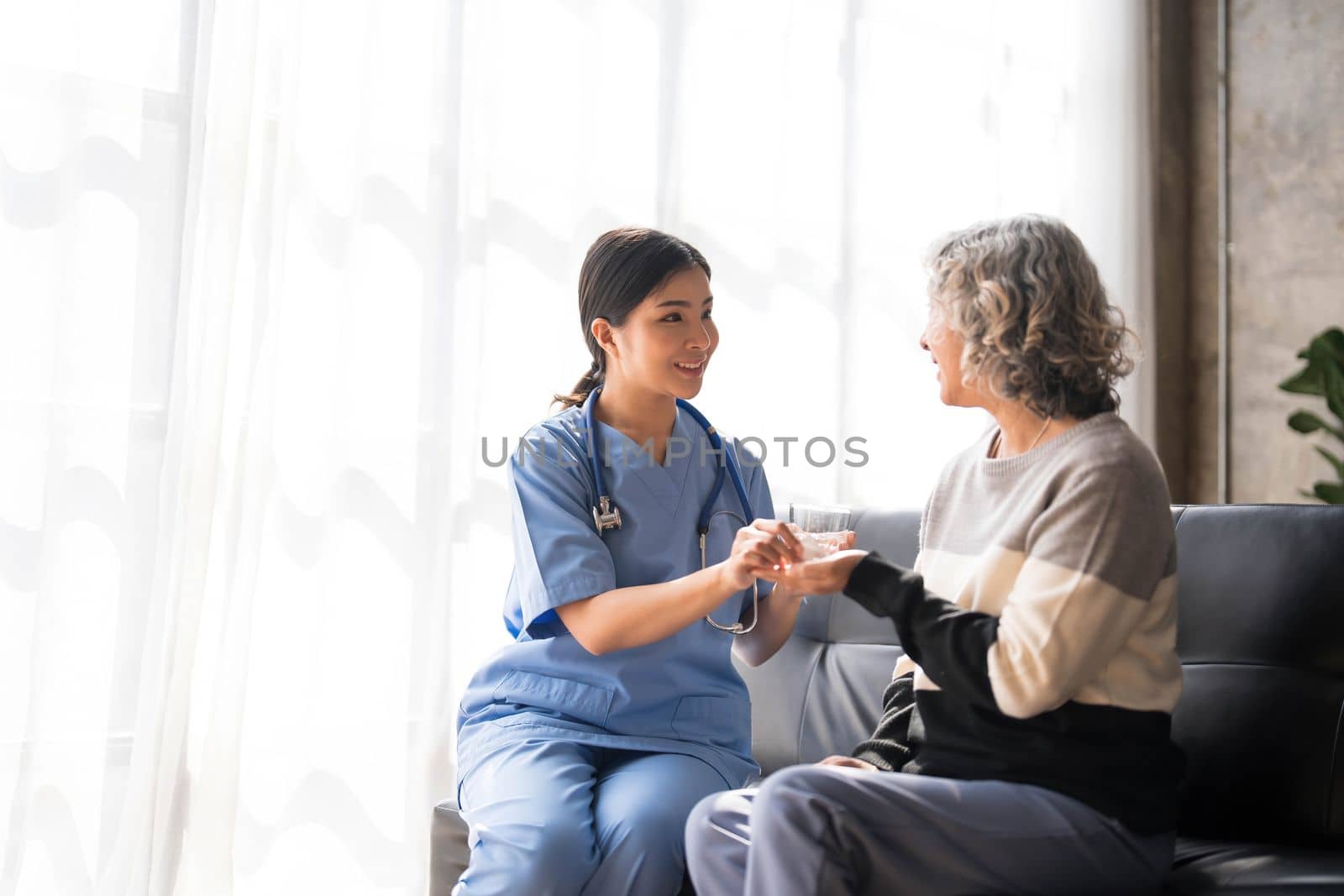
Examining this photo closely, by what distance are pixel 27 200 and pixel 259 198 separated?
0.38 metres

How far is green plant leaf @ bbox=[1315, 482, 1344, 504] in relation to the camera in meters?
3.35

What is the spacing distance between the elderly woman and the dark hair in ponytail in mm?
465

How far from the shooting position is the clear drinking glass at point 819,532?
1.54 m

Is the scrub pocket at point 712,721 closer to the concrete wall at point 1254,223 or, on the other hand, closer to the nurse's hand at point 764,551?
the nurse's hand at point 764,551

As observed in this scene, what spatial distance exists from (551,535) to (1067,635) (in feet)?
2.43

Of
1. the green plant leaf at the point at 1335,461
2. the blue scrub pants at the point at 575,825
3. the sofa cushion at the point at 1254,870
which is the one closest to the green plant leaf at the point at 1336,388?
the green plant leaf at the point at 1335,461

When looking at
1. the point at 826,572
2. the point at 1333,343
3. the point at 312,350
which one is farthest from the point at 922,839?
the point at 1333,343

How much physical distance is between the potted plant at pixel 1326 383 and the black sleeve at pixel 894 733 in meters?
2.26

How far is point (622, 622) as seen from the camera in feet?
5.39

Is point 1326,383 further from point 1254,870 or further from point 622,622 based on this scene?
point 622,622

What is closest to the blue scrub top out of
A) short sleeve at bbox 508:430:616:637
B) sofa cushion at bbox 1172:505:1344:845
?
short sleeve at bbox 508:430:616:637

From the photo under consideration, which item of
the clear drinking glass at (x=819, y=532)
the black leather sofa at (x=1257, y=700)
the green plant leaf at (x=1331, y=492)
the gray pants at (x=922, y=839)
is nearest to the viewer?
the gray pants at (x=922, y=839)

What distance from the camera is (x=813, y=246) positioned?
10.1 feet

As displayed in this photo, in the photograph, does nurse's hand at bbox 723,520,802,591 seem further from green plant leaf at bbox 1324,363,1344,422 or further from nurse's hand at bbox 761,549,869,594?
green plant leaf at bbox 1324,363,1344,422
